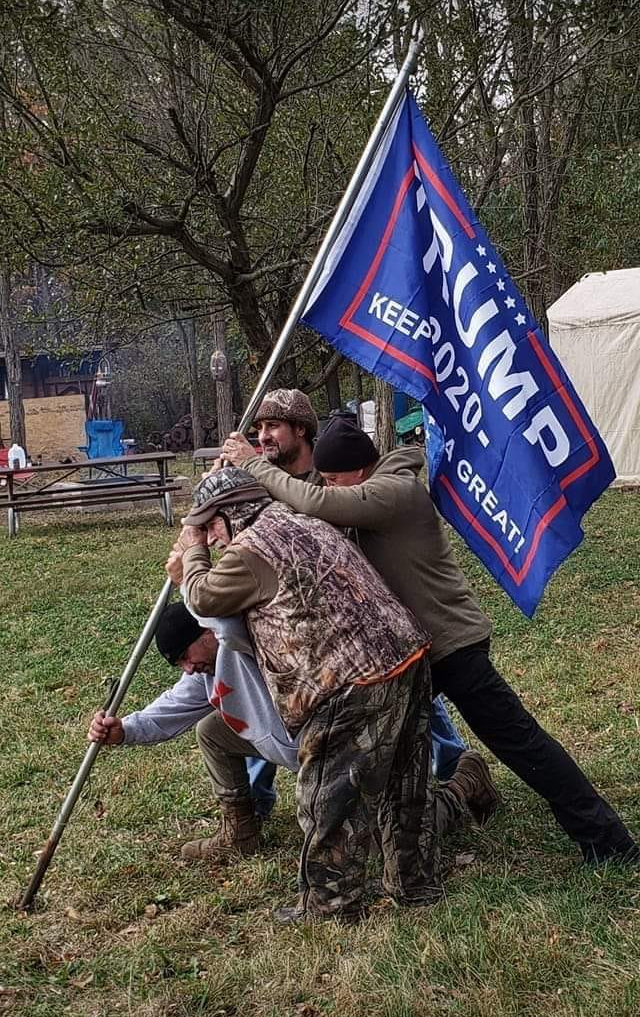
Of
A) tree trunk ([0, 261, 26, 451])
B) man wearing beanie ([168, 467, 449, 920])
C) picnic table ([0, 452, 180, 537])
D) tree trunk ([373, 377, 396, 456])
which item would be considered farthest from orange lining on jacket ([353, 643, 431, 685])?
tree trunk ([0, 261, 26, 451])

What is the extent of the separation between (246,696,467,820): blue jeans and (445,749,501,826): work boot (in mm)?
83

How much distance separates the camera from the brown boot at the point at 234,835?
4.73 meters

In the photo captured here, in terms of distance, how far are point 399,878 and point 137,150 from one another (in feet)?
21.8

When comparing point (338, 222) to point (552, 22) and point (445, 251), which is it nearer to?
point (445, 251)

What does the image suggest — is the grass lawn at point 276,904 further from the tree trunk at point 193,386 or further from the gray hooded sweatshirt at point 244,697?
the tree trunk at point 193,386

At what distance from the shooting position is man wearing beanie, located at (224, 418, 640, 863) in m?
4.26

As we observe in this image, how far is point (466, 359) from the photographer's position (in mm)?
4266

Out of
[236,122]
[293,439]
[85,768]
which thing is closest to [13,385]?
[236,122]

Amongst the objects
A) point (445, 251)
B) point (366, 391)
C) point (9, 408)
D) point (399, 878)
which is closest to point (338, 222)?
point (445, 251)

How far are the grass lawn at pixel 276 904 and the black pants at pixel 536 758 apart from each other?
154 mm

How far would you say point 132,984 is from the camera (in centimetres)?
373

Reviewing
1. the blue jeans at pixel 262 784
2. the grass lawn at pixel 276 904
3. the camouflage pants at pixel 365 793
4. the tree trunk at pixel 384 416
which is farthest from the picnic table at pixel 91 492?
the camouflage pants at pixel 365 793

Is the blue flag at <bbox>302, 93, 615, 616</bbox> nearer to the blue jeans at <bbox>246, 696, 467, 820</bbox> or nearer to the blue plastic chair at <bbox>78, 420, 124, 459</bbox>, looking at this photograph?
the blue jeans at <bbox>246, 696, 467, 820</bbox>

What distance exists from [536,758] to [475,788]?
63cm
